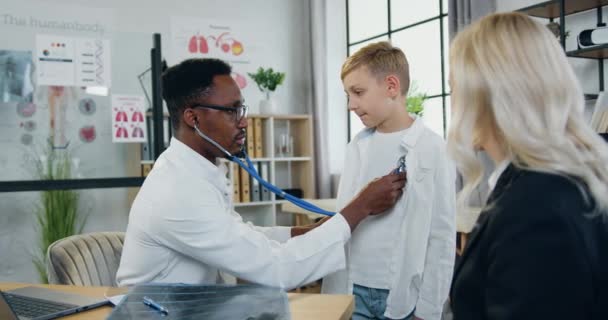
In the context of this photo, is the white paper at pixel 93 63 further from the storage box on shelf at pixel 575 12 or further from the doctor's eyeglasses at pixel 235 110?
the storage box on shelf at pixel 575 12

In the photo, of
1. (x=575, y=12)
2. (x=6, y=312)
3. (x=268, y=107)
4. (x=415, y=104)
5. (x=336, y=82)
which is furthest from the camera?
(x=336, y=82)

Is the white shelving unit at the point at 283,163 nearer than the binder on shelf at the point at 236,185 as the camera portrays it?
No

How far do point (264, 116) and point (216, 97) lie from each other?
324cm

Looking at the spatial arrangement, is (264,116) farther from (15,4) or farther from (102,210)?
(15,4)

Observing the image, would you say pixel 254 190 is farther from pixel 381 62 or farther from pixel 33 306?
pixel 33 306

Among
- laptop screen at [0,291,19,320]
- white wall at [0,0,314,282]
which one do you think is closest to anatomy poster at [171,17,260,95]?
white wall at [0,0,314,282]

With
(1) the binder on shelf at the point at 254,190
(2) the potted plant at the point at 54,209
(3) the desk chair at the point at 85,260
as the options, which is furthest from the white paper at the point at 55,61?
(3) the desk chair at the point at 85,260

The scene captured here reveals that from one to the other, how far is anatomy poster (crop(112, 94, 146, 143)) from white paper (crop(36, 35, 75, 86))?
0.32 meters

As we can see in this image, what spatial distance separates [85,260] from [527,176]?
1.37m

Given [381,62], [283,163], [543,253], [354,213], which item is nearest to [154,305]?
[354,213]

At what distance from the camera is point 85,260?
5.47ft

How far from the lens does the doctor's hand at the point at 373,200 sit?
1.47 meters

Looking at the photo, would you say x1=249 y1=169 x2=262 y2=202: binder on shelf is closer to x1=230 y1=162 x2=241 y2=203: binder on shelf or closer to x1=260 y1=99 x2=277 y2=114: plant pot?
x1=230 y1=162 x2=241 y2=203: binder on shelf

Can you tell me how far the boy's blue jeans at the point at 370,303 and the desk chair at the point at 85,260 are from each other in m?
0.78
